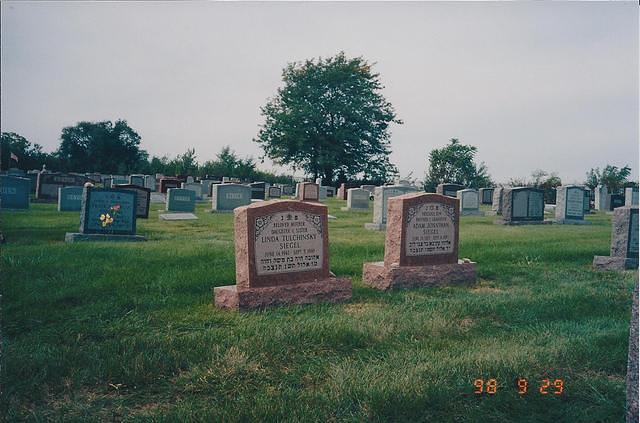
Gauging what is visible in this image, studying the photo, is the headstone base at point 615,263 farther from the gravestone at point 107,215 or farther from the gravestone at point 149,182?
the gravestone at point 149,182

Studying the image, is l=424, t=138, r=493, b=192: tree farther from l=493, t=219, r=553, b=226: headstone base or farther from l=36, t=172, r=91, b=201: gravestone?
l=36, t=172, r=91, b=201: gravestone

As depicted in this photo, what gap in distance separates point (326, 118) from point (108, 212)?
18.4 m

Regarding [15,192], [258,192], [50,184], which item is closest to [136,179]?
[258,192]

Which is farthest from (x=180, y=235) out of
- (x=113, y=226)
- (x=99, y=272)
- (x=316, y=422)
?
(x=316, y=422)

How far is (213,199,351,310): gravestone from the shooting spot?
4734 mm

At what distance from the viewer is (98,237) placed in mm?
8719

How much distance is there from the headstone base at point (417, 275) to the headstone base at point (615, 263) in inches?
94.7

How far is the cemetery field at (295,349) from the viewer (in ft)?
8.83

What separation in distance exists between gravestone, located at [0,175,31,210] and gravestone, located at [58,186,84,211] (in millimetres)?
842

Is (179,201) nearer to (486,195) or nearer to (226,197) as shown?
(226,197)

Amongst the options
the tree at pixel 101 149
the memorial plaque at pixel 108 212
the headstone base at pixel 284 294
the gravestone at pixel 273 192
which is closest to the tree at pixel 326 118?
the gravestone at pixel 273 192

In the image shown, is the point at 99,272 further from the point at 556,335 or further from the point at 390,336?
the point at 556,335

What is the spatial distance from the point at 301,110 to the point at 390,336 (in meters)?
23.3

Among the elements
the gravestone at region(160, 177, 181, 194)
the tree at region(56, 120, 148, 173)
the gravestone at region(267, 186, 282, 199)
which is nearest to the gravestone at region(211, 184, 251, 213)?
the tree at region(56, 120, 148, 173)
